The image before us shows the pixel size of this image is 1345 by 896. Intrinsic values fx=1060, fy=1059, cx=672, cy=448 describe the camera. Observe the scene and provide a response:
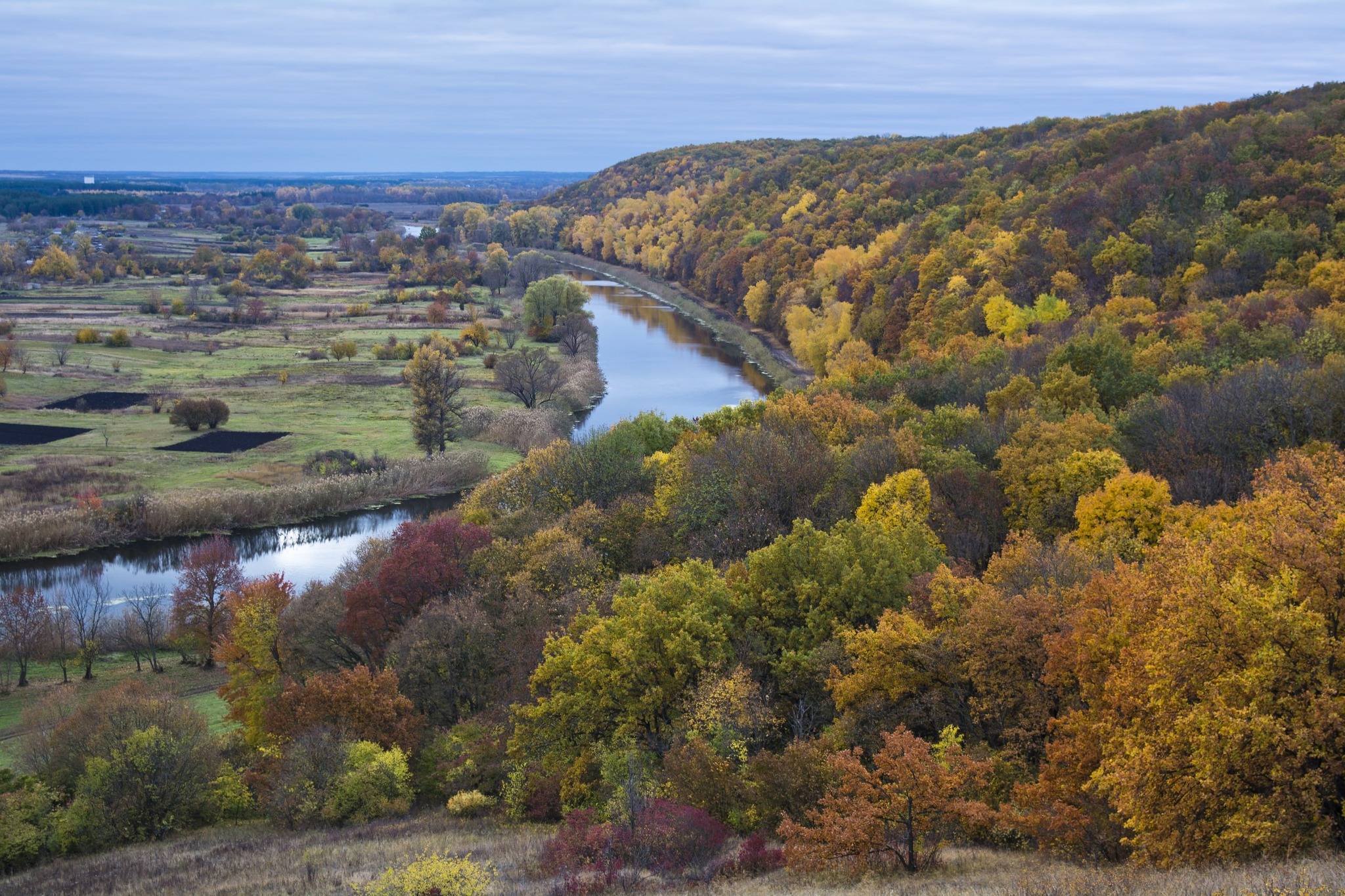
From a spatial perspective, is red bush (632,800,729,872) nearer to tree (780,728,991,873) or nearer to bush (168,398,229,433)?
tree (780,728,991,873)

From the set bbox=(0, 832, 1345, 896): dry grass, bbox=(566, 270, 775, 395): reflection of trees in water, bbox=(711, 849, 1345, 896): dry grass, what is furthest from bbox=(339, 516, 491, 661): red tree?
bbox=(566, 270, 775, 395): reflection of trees in water

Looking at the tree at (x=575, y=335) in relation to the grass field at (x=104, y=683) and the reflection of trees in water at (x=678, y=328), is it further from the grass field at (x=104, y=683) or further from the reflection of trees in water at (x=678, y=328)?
the grass field at (x=104, y=683)

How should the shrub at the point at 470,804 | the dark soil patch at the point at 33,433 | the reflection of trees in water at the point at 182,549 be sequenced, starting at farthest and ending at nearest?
the dark soil patch at the point at 33,433
the reflection of trees in water at the point at 182,549
the shrub at the point at 470,804

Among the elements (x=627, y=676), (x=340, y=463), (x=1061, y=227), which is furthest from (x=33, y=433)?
(x=1061, y=227)

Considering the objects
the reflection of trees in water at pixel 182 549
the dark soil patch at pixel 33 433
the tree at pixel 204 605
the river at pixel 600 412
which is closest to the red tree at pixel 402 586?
the tree at pixel 204 605

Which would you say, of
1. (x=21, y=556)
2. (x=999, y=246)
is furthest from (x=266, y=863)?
(x=999, y=246)

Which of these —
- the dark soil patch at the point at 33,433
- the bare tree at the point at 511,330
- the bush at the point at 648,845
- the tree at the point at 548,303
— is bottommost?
the dark soil patch at the point at 33,433
